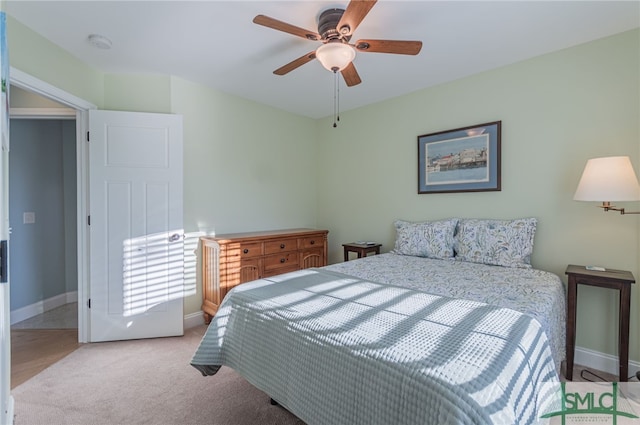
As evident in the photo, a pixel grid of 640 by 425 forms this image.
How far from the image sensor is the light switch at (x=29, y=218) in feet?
11.4

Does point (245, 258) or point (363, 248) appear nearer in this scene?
point (245, 258)

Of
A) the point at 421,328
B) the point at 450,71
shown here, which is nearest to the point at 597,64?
the point at 450,71

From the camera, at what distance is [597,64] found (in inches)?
92.7

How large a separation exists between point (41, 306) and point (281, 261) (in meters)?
2.89

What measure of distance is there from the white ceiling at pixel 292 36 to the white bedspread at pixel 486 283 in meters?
1.81

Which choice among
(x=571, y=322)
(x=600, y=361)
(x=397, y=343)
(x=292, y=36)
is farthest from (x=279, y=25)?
(x=600, y=361)

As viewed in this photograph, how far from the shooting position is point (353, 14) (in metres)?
1.65

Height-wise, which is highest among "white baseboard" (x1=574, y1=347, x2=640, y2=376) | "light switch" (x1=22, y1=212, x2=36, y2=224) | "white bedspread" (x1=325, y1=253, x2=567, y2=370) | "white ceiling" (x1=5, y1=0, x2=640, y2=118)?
"white ceiling" (x1=5, y1=0, x2=640, y2=118)

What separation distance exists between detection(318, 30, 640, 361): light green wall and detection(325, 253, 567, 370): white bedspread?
17.0 inches

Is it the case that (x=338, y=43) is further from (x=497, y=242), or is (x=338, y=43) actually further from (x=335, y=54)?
(x=497, y=242)

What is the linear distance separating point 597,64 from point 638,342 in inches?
83.6

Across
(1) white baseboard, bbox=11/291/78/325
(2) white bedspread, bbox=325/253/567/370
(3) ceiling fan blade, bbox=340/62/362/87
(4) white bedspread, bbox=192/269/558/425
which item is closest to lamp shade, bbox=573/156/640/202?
(2) white bedspread, bbox=325/253/567/370

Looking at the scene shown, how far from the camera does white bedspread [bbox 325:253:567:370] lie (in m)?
1.73

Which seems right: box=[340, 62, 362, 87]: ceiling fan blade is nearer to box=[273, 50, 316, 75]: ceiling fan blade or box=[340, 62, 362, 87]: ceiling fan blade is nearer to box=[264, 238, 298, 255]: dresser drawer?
box=[273, 50, 316, 75]: ceiling fan blade
